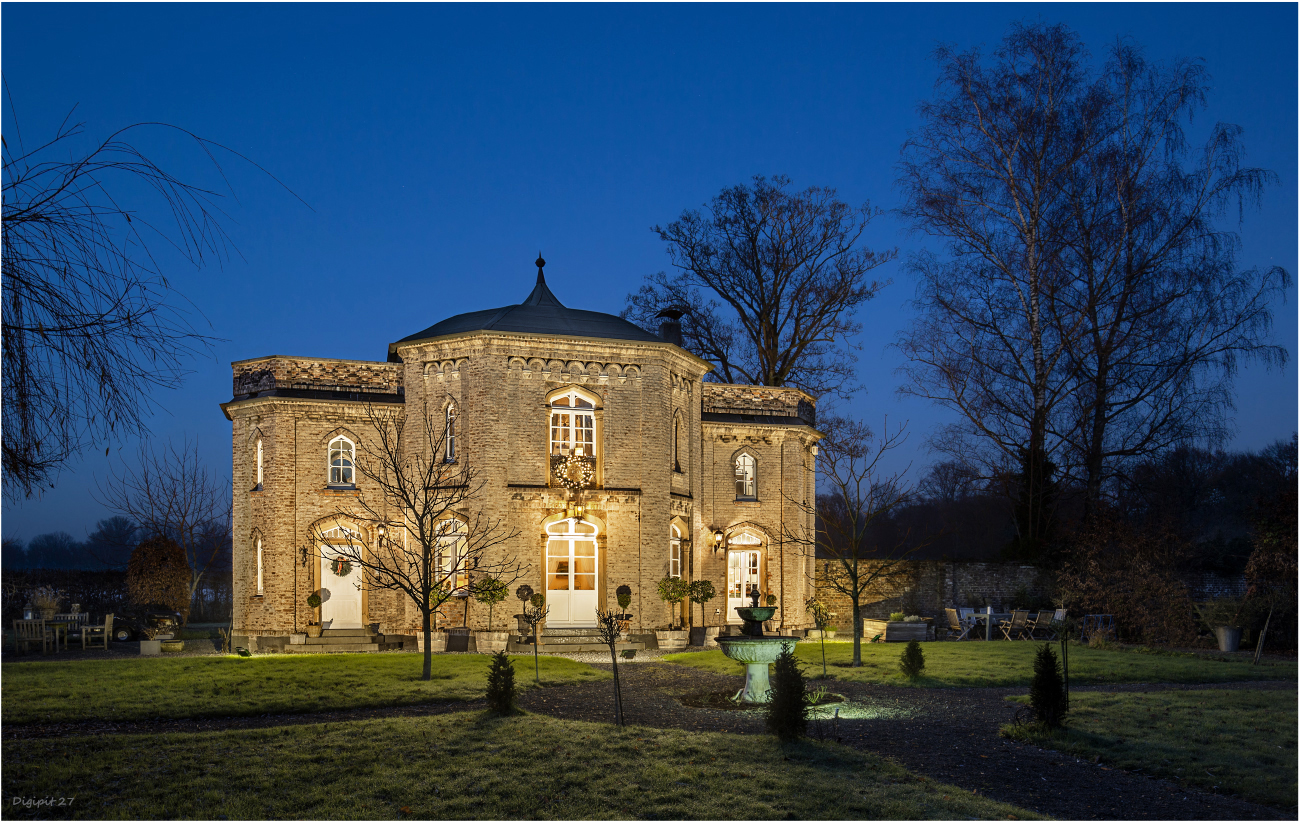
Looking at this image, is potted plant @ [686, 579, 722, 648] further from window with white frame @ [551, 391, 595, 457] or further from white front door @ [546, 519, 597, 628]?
window with white frame @ [551, 391, 595, 457]

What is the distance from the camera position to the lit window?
75.3 ft

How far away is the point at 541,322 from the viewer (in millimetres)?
23938

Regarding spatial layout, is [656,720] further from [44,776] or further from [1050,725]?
[44,776]

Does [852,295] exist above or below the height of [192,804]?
above

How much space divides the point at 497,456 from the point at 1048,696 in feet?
47.3

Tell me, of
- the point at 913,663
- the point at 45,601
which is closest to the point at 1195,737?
the point at 913,663

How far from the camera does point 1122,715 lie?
37.9 feet

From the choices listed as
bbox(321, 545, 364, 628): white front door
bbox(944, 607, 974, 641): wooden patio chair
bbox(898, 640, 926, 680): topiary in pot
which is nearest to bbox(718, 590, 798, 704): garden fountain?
bbox(898, 640, 926, 680): topiary in pot

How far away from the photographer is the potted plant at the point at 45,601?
1016 inches

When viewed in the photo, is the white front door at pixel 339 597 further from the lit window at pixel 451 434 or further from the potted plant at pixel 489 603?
the potted plant at pixel 489 603

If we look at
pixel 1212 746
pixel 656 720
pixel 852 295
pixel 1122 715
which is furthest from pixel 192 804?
pixel 852 295

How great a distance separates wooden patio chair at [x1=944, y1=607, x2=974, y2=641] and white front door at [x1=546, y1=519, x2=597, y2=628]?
33.4ft

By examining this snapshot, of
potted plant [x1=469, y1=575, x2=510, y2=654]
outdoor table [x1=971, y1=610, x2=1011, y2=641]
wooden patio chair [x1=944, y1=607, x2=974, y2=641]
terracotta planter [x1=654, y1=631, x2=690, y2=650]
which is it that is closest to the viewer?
potted plant [x1=469, y1=575, x2=510, y2=654]

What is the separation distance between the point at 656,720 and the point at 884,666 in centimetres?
730
